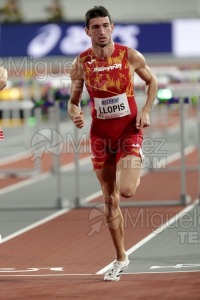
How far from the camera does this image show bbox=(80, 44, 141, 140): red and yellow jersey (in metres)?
9.27

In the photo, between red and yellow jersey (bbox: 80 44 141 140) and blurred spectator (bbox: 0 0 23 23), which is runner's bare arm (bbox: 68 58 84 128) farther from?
blurred spectator (bbox: 0 0 23 23)

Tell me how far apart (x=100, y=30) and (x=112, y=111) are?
0.73 m

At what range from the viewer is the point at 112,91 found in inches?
368

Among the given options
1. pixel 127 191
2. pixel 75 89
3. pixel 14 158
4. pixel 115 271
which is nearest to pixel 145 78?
pixel 75 89

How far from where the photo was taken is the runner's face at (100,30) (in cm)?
910

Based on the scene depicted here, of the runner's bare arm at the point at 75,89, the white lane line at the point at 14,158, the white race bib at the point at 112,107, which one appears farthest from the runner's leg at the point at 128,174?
the white lane line at the point at 14,158

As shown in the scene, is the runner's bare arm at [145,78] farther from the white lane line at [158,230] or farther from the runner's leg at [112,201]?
the white lane line at [158,230]

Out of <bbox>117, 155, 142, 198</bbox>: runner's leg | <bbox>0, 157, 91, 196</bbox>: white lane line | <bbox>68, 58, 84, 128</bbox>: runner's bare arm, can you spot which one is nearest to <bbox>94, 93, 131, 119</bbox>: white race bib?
<bbox>68, 58, 84, 128</bbox>: runner's bare arm

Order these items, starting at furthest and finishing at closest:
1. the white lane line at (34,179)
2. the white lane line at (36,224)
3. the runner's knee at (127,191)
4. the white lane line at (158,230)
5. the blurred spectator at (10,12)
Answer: the blurred spectator at (10,12), the white lane line at (34,179), the white lane line at (36,224), the white lane line at (158,230), the runner's knee at (127,191)

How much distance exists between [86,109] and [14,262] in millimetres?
23196

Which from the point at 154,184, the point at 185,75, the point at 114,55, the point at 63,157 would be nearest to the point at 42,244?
the point at 114,55

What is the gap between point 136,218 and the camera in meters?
13.7

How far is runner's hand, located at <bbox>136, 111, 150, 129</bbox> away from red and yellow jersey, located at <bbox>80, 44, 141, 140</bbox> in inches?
6.8

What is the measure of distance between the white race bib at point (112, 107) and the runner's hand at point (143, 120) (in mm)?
Result: 198
